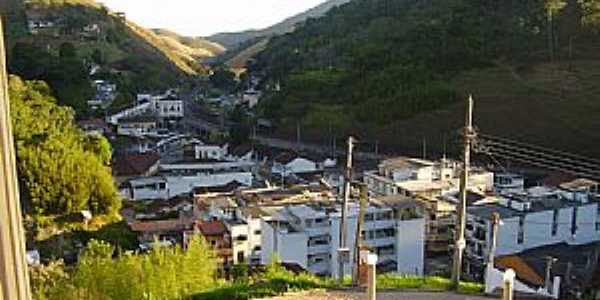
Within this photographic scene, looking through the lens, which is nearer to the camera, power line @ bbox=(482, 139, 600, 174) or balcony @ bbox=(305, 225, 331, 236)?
balcony @ bbox=(305, 225, 331, 236)

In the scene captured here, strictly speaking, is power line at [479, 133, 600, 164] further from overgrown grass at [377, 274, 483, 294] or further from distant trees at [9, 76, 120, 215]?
overgrown grass at [377, 274, 483, 294]

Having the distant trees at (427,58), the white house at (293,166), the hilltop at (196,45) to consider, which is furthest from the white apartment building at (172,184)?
the hilltop at (196,45)

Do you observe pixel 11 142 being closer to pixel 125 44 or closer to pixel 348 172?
pixel 348 172

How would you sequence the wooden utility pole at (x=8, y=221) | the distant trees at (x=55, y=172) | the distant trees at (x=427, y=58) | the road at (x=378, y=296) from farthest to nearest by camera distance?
the distant trees at (x=427, y=58), the distant trees at (x=55, y=172), the road at (x=378, y=296), the wooden utility pole at (x=8, y=221)

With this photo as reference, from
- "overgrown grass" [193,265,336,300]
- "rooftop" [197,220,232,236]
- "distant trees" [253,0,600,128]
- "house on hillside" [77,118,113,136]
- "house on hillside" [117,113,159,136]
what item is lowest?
"rooftop" [197,220,232,236]

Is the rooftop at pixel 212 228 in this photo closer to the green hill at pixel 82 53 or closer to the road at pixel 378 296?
the road at pixel 378 296

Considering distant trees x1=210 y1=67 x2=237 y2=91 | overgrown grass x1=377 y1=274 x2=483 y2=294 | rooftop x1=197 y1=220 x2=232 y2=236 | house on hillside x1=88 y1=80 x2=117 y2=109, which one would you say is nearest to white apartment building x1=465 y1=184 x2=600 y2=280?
rooftop x1=197 y1=220 x2=232 y2=236
